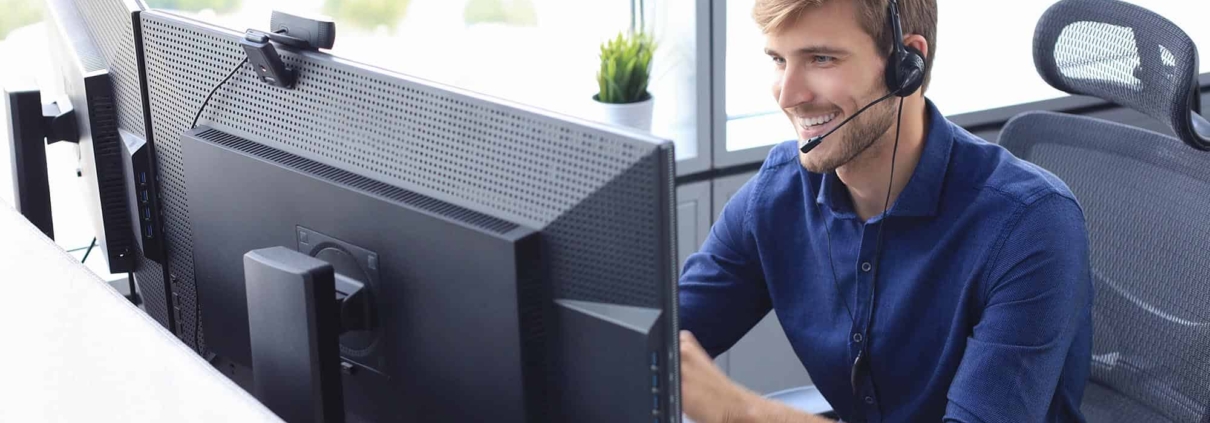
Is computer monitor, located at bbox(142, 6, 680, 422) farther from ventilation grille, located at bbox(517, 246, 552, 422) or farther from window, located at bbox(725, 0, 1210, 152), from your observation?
window, located at bbox(725, 0, 1210, 152)

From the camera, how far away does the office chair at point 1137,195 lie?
1485 mm

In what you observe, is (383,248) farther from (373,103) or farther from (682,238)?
(682,238)

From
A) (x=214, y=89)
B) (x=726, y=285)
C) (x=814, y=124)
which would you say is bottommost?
(x=726, y=285)

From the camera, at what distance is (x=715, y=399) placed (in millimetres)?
1166

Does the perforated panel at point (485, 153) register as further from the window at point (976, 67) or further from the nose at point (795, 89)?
the window at point (976, 67)

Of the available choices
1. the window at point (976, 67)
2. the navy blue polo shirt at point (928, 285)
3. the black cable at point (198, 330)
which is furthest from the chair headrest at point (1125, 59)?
Answer: the black cable at point (198, 330)

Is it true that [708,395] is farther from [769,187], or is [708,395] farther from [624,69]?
[624,69]

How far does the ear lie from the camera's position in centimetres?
143

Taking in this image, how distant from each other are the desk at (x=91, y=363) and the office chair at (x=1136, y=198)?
717 mm

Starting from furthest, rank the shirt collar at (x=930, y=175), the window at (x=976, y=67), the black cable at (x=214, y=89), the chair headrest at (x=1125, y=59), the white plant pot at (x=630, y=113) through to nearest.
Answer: the window at (x=976, y=67), the white plant pot at (x=630, y=113), the chair headrest at (x=1125, y=59), the shirt collar at (x=930, y=175), the black cable at (x=214, y=89)

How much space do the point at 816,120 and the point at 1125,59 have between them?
1.45ft

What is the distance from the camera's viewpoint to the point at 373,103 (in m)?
0.96

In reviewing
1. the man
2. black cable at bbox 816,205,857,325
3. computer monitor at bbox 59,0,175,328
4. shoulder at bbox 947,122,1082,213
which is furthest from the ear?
computer monitor at bbox 59,0,175,328

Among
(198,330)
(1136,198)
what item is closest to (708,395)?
(198,330)
